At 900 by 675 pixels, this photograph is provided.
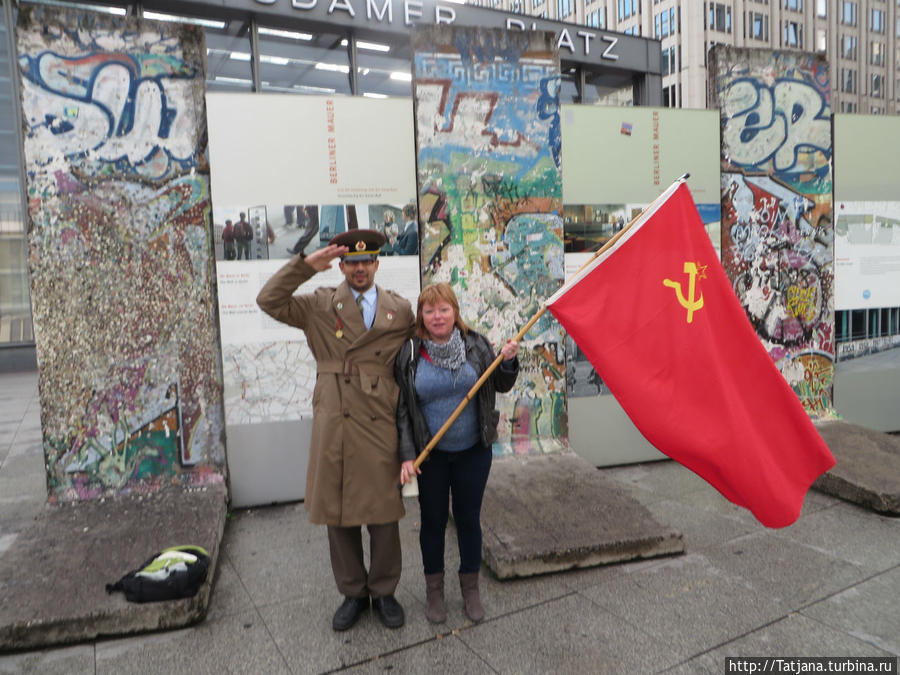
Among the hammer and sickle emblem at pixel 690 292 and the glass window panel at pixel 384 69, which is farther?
the glass window panel at pixel 384 69

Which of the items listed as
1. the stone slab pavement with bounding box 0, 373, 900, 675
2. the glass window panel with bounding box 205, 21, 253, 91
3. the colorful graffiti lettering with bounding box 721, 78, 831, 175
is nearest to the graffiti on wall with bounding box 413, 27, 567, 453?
the stone slab pavement with bounding box 0, 373, 900, 675

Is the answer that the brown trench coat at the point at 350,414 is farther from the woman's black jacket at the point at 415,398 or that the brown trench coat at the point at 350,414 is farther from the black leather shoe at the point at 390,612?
the black leather shoe at the point at 390,612

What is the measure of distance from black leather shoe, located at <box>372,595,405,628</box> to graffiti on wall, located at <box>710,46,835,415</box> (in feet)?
14.5

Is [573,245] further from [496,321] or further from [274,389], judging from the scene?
[274,389]

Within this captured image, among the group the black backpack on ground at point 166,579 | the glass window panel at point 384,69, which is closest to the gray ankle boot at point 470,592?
the black backpack on ground at point 166,579

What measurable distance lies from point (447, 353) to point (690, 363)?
115 centimetres

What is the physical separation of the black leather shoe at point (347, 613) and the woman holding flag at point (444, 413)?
1.17 ft

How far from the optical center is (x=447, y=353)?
3.23 metres

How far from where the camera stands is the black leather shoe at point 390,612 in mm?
3326

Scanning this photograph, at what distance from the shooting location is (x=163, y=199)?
4.88 m

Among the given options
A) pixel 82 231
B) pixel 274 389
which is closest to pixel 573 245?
pixel 274 389

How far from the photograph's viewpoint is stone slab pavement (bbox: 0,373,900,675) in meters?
3.07

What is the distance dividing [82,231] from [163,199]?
590 mm

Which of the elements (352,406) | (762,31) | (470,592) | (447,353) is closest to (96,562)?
(352,406)
